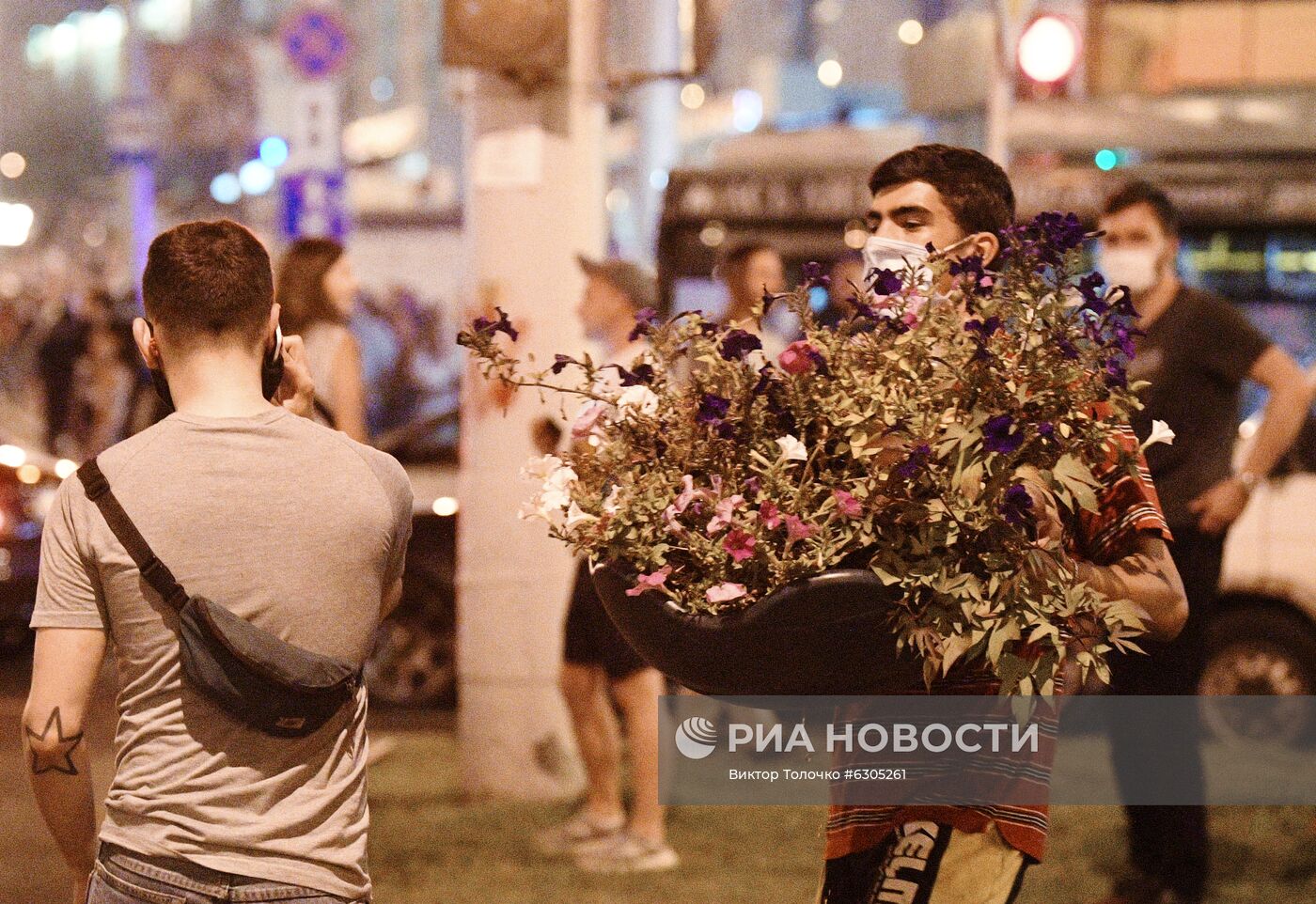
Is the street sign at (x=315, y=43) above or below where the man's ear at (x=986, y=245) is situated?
above

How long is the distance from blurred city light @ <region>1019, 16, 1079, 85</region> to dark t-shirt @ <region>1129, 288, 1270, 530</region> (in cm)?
500

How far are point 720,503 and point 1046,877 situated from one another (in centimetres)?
393

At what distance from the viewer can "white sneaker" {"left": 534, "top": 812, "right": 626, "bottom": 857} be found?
21.1 ft

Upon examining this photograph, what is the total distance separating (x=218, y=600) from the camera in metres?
2.56

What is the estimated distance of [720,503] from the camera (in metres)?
2.52

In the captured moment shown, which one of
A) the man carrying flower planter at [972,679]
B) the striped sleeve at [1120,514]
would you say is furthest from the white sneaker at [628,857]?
the striped sleeve at [1120,514]

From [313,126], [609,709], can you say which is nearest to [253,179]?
[313,126]

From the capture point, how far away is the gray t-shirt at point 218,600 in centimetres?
254

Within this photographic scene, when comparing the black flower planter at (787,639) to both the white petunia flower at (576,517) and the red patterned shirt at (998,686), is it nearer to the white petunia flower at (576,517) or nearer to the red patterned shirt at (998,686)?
the white petunia flower at (576,517)

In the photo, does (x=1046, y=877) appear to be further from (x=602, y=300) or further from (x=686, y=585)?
(x=686, y=585)

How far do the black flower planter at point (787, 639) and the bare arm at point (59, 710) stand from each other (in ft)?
2.55

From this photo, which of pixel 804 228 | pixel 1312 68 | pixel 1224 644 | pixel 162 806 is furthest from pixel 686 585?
pixel 1312 68

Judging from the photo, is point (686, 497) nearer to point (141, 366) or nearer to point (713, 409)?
point (713, 409)

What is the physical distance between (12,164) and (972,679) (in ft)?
173
